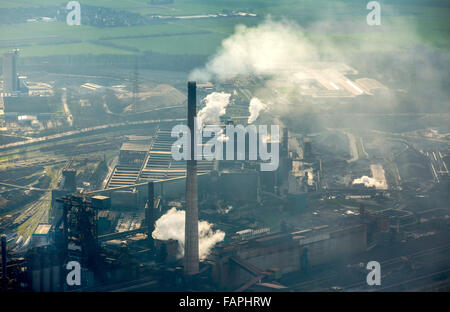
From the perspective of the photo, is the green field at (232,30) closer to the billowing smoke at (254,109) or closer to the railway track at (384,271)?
the billowing smoke at (254,109)

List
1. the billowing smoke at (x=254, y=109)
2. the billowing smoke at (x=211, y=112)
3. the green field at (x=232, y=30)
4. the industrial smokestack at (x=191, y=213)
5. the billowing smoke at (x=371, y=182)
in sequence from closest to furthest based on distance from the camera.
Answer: the industrial smokestack at (x=191, y=213) → the billowing smoke at (x=371, y=182) → the billowing smoke at (x=211, y=112) → the billowing smoke at (x=254, y=109) → the green field at (x=232, y=30)

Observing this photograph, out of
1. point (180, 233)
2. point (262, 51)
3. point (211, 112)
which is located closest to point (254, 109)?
point (211, 112)

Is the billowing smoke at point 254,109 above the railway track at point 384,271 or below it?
above

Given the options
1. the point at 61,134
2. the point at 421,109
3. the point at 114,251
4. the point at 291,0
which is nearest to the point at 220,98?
the point at 61,134

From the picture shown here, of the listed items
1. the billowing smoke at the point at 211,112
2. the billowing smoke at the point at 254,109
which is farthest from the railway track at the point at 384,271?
the billowing smoke at the point at 254,109

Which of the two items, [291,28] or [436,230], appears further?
[291,28]

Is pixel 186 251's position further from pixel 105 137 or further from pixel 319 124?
pixel 319 124
